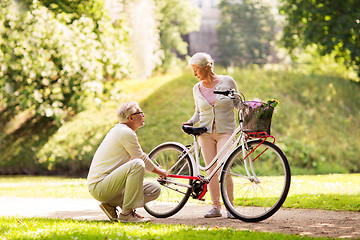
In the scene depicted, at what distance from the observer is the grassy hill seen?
18.9 m

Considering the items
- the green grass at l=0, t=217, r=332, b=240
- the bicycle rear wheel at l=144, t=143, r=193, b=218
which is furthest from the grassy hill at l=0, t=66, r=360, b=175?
the green grass at l=0, t=217, r=332, b=240

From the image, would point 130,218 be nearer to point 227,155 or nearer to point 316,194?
point 227,155

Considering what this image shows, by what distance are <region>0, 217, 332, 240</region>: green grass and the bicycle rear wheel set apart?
81 centimetres

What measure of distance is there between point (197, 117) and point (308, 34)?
515 inches

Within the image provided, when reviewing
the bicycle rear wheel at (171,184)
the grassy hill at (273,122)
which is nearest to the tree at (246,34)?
the grassy hill at (273,122)

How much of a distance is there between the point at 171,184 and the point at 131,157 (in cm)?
83

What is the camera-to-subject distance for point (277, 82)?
76.0ft

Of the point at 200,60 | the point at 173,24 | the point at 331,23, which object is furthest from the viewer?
the point at 173,24

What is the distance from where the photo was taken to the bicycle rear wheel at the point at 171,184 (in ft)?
21.0

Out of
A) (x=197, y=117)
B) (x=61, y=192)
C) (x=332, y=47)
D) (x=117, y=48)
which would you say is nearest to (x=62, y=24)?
(x=117, y=48)

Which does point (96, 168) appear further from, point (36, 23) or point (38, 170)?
point (38, 170)

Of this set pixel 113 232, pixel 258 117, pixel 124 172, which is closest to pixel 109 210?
pixel 124 172

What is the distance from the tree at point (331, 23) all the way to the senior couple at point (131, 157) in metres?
12.3

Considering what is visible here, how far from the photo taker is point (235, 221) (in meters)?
6.04
